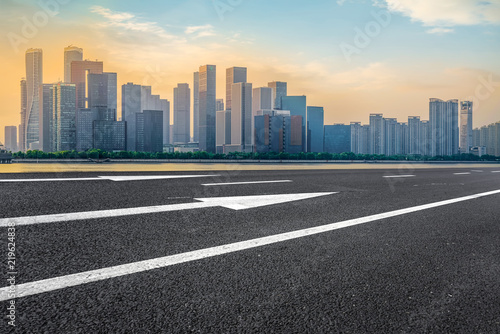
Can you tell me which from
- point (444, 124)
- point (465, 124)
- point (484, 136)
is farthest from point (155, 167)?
point (484, 136)

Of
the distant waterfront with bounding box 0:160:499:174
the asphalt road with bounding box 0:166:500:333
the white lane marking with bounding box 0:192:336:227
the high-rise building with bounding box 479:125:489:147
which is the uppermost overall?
the high-rise building with bounding box 479:125:489:147

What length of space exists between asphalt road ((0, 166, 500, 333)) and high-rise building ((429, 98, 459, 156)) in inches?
7118

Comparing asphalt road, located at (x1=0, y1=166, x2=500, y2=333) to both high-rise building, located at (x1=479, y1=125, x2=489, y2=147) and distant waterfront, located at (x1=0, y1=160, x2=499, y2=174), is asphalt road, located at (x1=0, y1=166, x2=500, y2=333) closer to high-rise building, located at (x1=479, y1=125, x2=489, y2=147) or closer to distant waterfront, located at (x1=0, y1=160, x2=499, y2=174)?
distant waterfront, located at (x1=0, y1=160, x2=499, y2=174)

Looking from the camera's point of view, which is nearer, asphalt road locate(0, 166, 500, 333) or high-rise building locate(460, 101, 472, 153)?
asphalt road locate(0, 166, 500, 333)

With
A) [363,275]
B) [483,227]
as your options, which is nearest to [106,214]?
[363,275]

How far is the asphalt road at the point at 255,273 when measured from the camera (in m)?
2.62

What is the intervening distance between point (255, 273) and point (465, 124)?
17413 centimetres

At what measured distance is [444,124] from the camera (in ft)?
549

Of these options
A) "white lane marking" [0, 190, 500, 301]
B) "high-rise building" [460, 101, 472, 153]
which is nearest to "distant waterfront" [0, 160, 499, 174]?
"white lane marking" [0, 190, 500, 301]

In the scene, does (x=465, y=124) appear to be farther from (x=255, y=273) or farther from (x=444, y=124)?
(x=255, y=273)

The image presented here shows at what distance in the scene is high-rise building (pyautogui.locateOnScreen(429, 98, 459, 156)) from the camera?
16388 cm

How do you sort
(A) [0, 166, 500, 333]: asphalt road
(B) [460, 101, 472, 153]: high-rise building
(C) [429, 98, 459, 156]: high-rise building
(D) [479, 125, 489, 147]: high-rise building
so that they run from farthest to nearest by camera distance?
(D) [479, 125, 489, 147]: high-rise building < (C) [429, 98, 459, 156]: high-rise building < (B) [460, 101, 472, 153]: high-rise building < (A) [0, 166, 500, 333]: asphalt road

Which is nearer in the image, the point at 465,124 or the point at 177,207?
the point at 177,207

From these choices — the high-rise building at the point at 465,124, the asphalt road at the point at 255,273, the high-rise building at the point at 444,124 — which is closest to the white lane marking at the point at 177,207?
the asphalt road at the point at 255,273
